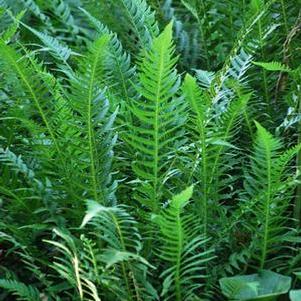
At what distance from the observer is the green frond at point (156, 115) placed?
4.13 feet

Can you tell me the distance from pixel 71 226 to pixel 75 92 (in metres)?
0.30

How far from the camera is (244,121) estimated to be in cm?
162

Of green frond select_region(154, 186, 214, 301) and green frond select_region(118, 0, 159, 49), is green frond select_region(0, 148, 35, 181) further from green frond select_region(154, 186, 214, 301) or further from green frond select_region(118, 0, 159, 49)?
green frond select_region(118, 0, 159, 49)

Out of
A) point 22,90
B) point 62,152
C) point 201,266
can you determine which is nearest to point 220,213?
point 201,266

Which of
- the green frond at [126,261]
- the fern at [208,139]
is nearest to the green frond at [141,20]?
the fern at [208,139]

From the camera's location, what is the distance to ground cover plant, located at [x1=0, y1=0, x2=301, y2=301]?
49.9 inches

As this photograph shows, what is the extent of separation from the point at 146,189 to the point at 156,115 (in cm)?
14

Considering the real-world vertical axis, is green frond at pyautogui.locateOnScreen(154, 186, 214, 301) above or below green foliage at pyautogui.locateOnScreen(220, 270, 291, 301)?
above

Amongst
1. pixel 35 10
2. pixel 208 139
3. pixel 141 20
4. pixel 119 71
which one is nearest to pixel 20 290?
pixel 208 139

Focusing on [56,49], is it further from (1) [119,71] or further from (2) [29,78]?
(2) [29,78]

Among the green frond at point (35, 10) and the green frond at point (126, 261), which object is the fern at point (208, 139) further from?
the green frond at point (35, 10)

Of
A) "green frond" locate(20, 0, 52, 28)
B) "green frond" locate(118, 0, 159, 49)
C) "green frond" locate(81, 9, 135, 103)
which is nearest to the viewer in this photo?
"green frond" locate(81, 9, 135, 103)

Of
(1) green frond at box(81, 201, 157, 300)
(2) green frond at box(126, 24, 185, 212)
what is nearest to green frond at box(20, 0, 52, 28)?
(2) green frond at box(126, 24, 185, 212)

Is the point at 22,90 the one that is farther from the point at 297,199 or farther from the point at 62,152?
the point at 297,199
